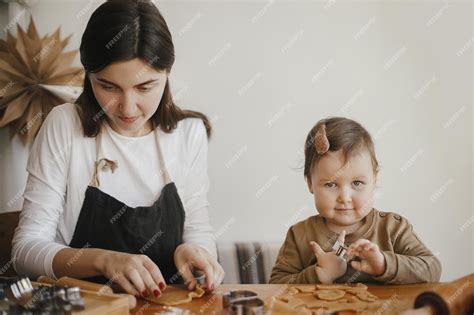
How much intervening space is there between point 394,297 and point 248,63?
5.69 ft

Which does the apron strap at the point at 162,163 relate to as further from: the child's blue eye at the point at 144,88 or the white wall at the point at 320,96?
the white wall at the point at 320,96

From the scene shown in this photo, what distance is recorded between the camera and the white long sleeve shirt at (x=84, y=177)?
157 cm

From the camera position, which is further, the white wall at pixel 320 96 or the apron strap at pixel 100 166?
the white wall at pixel 320 96

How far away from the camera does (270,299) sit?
3.97 feet

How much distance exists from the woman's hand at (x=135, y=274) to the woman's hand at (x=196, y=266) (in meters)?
0.11

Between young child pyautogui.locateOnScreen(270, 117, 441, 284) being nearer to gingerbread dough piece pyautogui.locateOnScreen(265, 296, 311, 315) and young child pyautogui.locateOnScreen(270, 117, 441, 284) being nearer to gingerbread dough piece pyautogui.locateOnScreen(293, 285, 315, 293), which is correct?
gingerbread dough piece pyautogui.locateOnScreen(293, 285, 315, 293)

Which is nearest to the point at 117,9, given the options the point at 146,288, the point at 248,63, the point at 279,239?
the point at 146,288

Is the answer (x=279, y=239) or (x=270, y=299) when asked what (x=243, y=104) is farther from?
(x=270, y=299)

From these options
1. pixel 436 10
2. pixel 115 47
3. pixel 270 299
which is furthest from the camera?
pixel 436 10

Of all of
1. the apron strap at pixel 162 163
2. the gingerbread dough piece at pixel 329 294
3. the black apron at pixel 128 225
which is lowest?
the gingerbread dough piece at pixel 329 294

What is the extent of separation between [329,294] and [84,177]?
86 centimetres

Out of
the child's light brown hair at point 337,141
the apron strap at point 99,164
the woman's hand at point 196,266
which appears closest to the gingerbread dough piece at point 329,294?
the woman's hand at point 196,266

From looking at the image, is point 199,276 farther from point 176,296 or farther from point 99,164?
point 99,164

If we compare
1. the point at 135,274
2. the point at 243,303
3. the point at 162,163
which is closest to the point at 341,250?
the point at 243,303
